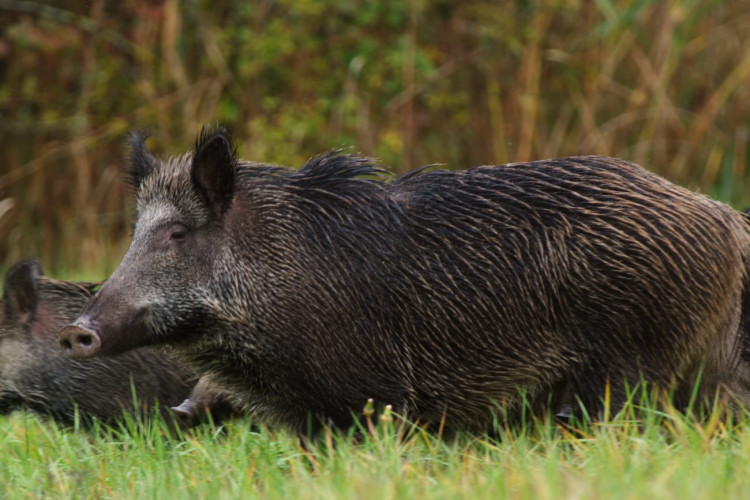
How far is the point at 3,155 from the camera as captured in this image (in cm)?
1070

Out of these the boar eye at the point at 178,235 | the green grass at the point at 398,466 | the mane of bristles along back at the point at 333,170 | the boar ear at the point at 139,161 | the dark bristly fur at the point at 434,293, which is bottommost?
the green grass at the point at 398,466

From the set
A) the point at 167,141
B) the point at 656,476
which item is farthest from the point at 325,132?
the point at 656,476

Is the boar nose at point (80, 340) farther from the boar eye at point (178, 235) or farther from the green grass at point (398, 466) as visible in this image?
the boar eye at point (178, 235)

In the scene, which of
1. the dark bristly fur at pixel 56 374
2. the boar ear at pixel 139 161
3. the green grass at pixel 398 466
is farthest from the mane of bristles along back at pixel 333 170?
the dark bristly fur at pixel 56 374

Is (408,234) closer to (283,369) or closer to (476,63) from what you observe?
(283,369)

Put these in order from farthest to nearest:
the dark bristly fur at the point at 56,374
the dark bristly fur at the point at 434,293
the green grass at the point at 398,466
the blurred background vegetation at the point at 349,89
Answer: the blurred background vegetation at the point at 349,89 → the dark bristly fur at the point at 56,374 → the dark bristly fur at the point at 434,293 → the green grass at the point at 398,466

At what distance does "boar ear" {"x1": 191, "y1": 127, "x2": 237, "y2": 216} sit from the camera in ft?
14.0

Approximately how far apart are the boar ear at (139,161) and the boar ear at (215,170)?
32 centimetres

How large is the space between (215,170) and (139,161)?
1.62 ft

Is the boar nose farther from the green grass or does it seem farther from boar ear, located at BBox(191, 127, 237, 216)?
boar ear, located at BBox(191, 127, 237, 216)

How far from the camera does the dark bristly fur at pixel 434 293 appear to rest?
4176mm

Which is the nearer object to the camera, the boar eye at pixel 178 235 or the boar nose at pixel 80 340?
the boar nose at pixel 80 340

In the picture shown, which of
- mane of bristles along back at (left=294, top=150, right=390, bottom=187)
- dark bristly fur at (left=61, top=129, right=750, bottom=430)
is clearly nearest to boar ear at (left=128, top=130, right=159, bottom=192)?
dark bristly fur at (left=61, top=129, right=750, bottom=430)

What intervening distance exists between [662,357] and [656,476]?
1265mm
